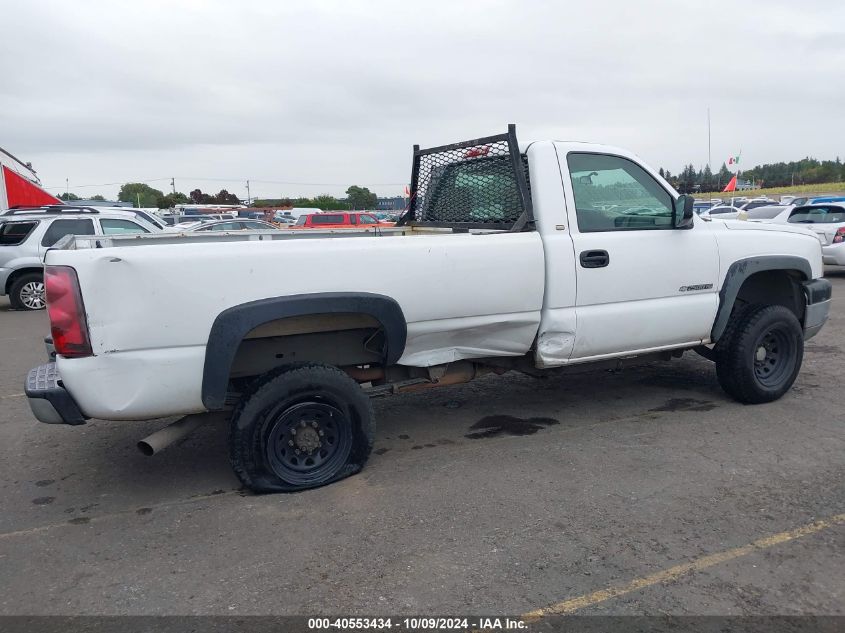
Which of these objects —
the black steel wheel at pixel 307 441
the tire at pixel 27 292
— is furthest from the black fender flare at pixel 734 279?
the tire at pixel 27 292

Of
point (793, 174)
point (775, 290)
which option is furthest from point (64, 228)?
point (793, 174)

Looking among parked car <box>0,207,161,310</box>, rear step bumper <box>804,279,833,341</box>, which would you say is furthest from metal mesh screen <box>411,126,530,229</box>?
parked car <box>0,207,161,310</box>

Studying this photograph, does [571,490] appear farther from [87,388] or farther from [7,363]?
[7,363]

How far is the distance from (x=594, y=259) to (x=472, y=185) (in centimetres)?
122

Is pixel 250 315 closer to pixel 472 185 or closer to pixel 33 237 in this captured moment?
pixel 472 185

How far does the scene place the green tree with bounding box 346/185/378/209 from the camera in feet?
213

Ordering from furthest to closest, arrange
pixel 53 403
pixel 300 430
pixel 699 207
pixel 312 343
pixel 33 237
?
pixel 33 237 → pixel 699 207 → pixel 312 343 → pixel 300 430 → pixel 53 403

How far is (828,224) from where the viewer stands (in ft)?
46.9

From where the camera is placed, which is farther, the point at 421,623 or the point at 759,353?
the point at 759,353

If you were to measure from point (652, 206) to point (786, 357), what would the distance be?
186cm

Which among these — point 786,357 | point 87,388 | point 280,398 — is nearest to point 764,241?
point 786,357

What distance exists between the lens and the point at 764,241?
537 cm

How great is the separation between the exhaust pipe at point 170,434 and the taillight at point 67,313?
0.65 m

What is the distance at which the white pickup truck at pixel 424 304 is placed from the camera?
3.49m
